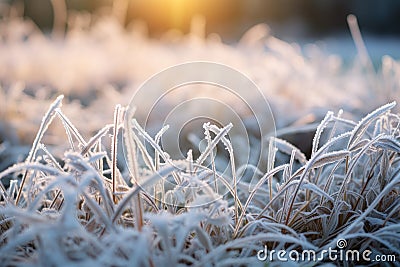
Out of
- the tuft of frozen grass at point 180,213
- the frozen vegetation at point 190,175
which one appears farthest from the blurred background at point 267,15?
the tuft of frozen grass at point 180,213

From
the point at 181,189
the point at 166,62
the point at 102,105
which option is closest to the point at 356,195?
the point at 181,189

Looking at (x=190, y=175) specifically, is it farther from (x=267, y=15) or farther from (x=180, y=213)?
(x=267, y=15)

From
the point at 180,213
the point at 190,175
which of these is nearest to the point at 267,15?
the point at 180,213

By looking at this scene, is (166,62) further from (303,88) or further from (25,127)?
(25,127)

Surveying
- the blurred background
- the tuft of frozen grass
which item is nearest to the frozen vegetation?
the tuft of frozen grass

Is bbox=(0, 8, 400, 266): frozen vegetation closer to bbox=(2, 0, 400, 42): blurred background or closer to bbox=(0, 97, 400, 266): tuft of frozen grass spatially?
bbox=(0, 97, 400, 266): tuft of frozen grass

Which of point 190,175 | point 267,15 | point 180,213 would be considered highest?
point 267,15

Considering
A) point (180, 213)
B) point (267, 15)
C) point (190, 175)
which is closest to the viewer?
point (190, 175)
